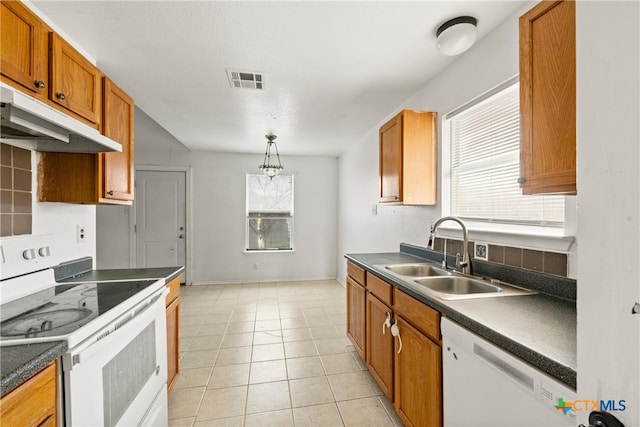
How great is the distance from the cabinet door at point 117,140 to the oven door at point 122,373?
84 cm

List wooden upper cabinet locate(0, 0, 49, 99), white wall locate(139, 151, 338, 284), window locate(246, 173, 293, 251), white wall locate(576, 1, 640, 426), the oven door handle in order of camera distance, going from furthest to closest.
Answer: window locate(246, 173, 293, 251), white wall locate(139, 151, 338, 284), wooden upper cabinet locate(0, 0, 49, 99), the oven door handle, white wall locate(576, 1, 640, 426)

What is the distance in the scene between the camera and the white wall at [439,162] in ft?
5.71

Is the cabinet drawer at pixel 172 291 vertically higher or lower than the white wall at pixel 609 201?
lower

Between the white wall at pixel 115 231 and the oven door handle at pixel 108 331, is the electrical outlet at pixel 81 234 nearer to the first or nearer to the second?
the oven door handle at pixel 108 331

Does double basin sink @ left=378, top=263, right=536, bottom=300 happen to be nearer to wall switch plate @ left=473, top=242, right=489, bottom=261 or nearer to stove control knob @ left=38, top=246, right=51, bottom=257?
wall switch plate @ left=473, top=242, right=489, bottom=261

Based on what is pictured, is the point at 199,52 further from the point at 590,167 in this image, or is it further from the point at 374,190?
the point at 374,190

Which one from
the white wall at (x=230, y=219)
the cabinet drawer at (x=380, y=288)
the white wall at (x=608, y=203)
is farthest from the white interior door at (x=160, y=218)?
Result: the white wall at (x=608, y=203)

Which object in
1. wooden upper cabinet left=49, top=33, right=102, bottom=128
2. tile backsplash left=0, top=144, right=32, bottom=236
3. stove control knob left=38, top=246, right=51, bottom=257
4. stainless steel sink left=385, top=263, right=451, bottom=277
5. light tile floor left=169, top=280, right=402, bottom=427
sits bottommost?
light tile floor left=169, top=280, right=402, bottom=427

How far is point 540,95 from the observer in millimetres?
1144

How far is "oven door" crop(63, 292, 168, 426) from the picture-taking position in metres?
0.98

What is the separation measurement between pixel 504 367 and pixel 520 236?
2.89 ft

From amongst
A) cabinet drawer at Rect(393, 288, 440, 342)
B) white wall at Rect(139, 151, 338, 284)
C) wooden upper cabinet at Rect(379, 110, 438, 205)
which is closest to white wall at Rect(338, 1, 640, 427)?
cabinet drawer at Rect(393, 288, 440, 342)

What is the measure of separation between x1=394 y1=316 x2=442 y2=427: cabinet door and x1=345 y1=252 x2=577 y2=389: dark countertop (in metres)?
0.23

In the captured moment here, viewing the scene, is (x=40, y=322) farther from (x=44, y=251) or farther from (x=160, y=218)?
(x=160, y=218)
